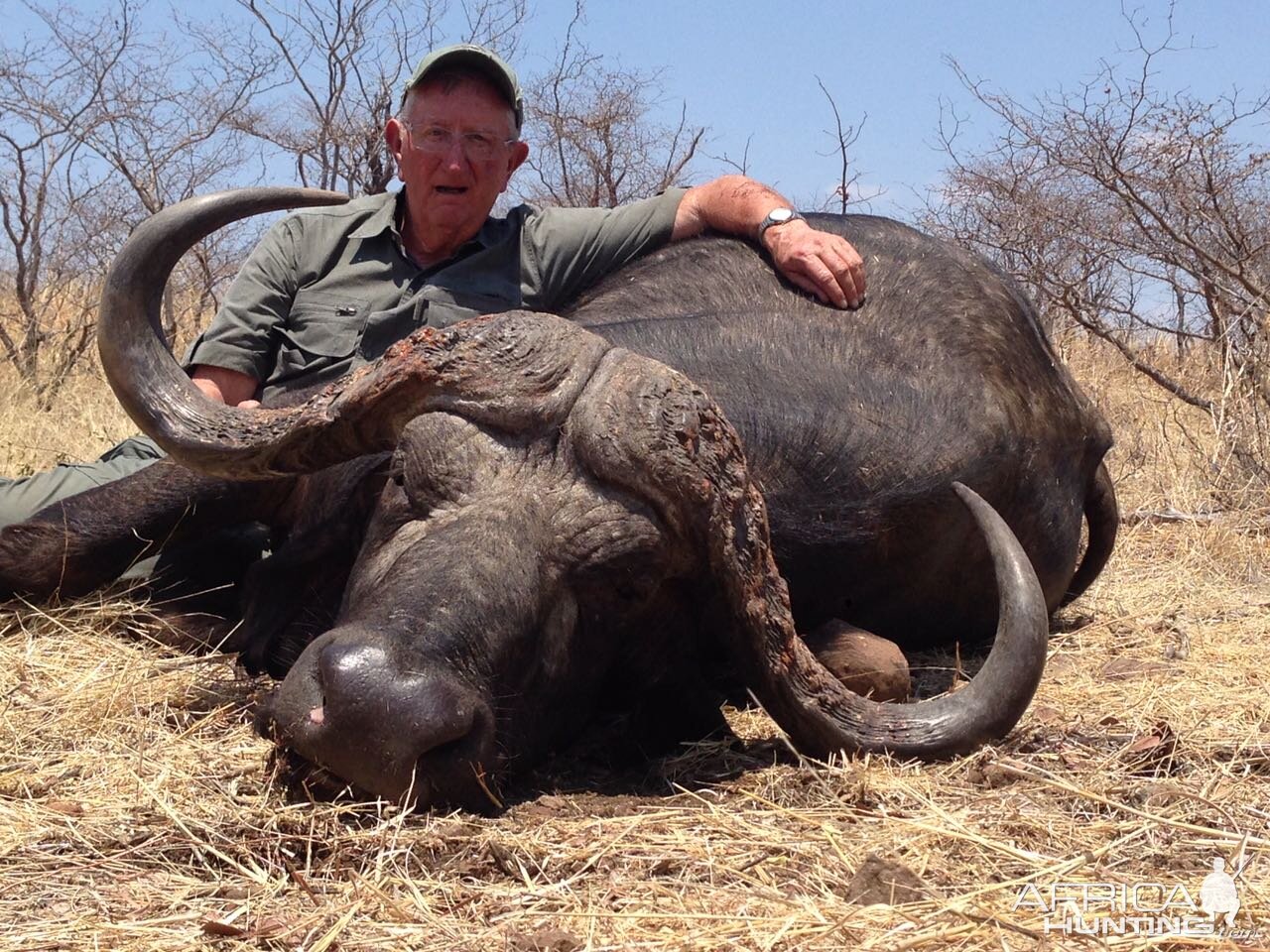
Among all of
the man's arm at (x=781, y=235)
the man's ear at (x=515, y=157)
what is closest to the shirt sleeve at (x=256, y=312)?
the man's ear at (x=515, y=157)

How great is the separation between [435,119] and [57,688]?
2486mm

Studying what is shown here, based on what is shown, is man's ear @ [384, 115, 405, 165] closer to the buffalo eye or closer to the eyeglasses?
the eyeglasses

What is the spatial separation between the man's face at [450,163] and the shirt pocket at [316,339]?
0.47 m

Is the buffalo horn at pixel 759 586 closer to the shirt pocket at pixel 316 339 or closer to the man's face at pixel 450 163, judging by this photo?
the shirt pocket at pixel 316 339

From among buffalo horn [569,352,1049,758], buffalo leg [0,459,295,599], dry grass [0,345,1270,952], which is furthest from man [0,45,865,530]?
buffalo horn [569,352,1049,758]

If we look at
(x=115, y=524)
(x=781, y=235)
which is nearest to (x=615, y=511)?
(x=781, y=235)

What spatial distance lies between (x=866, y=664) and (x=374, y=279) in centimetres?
242

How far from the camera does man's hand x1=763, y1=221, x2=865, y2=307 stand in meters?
4.54

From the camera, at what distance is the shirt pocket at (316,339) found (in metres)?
4.89

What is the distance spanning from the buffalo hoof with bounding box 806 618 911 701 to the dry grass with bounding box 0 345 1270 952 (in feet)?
0.87

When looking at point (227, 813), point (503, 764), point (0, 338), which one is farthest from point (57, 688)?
point (0, 338)

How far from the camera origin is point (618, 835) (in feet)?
9.14

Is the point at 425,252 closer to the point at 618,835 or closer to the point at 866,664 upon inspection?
the point at 866,664

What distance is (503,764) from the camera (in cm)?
301
